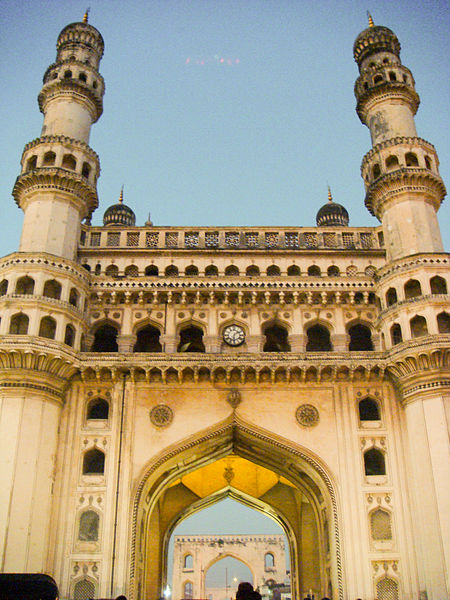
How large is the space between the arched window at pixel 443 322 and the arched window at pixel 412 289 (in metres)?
1.33

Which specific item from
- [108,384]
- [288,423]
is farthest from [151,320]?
[288,423]

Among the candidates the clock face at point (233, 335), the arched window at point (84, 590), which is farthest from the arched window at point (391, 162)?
the arched window at point (84, 590)

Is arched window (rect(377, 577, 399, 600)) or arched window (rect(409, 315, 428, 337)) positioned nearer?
arched window (rect(377, 577, 399, 600))

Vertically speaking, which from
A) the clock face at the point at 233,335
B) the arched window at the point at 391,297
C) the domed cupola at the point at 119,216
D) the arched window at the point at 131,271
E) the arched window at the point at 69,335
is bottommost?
the arched window at the point at 69,335

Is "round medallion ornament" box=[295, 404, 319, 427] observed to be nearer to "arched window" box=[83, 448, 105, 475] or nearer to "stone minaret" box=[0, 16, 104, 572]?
"arched window" box=[83, 448, 105, 475]

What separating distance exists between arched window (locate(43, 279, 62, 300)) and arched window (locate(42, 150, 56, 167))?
18.4 ft

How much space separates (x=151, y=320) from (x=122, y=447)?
4.73 metres

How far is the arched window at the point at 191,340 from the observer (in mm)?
24000

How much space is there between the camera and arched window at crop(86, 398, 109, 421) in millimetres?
21859

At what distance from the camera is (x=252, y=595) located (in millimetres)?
7070

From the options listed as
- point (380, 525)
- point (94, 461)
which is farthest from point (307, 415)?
point (94, 461)

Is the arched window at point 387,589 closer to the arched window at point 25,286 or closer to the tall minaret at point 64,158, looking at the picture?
the arched window at point 25,286

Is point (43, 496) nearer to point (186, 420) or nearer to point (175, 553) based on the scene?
point (186, 420)

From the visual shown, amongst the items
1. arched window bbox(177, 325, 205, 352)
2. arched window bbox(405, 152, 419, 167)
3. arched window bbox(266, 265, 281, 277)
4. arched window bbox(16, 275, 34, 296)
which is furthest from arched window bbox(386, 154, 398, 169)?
arched window bbox(16, 275, 34, 296)
